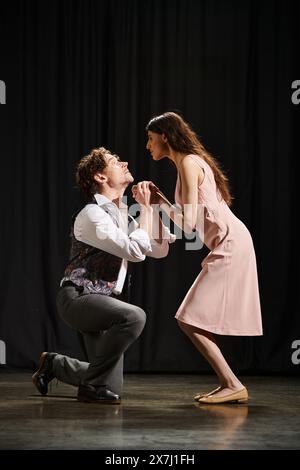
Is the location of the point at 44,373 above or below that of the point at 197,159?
below

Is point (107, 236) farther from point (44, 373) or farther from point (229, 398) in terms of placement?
point (229, 398)

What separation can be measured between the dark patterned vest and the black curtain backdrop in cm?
163

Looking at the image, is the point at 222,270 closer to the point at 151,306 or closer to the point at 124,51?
the point at 151,306

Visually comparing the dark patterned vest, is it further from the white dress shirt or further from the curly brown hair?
the curly brown hair

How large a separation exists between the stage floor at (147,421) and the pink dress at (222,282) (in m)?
0.38

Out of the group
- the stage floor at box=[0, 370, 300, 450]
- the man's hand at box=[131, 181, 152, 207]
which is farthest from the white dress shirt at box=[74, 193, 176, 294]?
the stage floor at box=[0, 370, 300, 450]

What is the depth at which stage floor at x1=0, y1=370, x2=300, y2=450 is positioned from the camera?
8.27ft

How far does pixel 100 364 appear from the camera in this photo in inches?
131

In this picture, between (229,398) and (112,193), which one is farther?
(112,193)

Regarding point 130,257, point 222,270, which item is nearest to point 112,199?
point 130,257

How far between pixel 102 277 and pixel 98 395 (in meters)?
0.52

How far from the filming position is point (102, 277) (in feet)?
11.3

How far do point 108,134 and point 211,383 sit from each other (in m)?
1.79

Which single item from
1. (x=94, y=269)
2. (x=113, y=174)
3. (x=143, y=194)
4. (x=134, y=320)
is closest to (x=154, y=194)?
(x=143, y=194)
